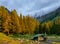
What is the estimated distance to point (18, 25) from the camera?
106188 millimetres

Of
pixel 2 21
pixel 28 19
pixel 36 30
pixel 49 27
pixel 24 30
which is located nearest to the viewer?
pixel 2 21

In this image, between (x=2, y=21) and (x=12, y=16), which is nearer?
(x=2, y=21)

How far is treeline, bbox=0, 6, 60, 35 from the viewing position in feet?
298

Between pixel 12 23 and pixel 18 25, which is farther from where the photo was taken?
pixel 18 25

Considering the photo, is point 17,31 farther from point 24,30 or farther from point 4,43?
point 4,43

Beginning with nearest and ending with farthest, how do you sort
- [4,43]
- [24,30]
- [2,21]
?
[4,43]
[2,21]
[24,30]

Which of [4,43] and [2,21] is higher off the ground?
[2,21]

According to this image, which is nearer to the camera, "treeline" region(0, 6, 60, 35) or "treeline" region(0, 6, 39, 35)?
"treeline" region(0, 6, 39, 35)

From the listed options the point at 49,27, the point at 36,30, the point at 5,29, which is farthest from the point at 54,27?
the point at 5,29

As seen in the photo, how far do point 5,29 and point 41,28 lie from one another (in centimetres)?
6565

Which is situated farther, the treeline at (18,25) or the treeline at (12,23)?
the treeline at (18,25)

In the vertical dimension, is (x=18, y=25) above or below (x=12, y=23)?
below

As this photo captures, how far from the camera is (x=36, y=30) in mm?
147000

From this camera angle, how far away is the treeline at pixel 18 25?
9069cm
